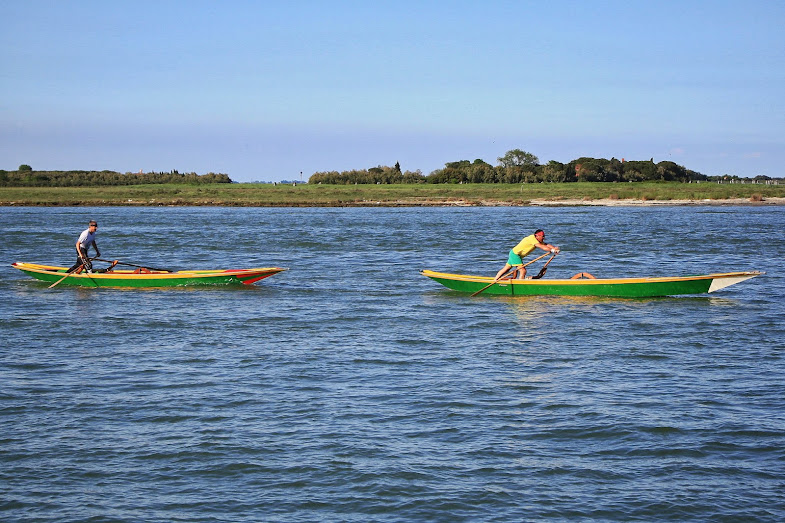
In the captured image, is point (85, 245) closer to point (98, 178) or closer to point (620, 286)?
point (620, 286)

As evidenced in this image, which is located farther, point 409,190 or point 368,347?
point 409,190

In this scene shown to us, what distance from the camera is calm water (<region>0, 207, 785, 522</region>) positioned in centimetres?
923

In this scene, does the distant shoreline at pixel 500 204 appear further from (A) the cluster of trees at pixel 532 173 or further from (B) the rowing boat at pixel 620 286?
(B) the rowing boat at pixel 620 286

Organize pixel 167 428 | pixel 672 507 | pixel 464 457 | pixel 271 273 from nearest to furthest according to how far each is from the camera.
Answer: pixel 672 507 → pixel 464 457 → pixel 167 428 → pixel 271 273

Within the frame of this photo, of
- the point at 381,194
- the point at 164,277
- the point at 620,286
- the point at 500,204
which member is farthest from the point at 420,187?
the point at 620,286

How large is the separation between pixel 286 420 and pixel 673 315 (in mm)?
11578

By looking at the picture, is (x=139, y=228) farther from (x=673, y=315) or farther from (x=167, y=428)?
(x=167, y=428)

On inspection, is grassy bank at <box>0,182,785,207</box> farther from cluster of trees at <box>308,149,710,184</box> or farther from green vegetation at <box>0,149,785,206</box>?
cluster of trees at <box>308,149,710,184</box>

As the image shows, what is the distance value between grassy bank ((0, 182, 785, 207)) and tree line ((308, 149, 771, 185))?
335 inches

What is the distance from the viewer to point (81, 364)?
15180 mm

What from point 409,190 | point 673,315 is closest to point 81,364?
point 673,315

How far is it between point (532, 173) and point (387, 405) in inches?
4351

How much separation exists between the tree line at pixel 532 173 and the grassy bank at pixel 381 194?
850 cm

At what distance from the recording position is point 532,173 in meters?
120
